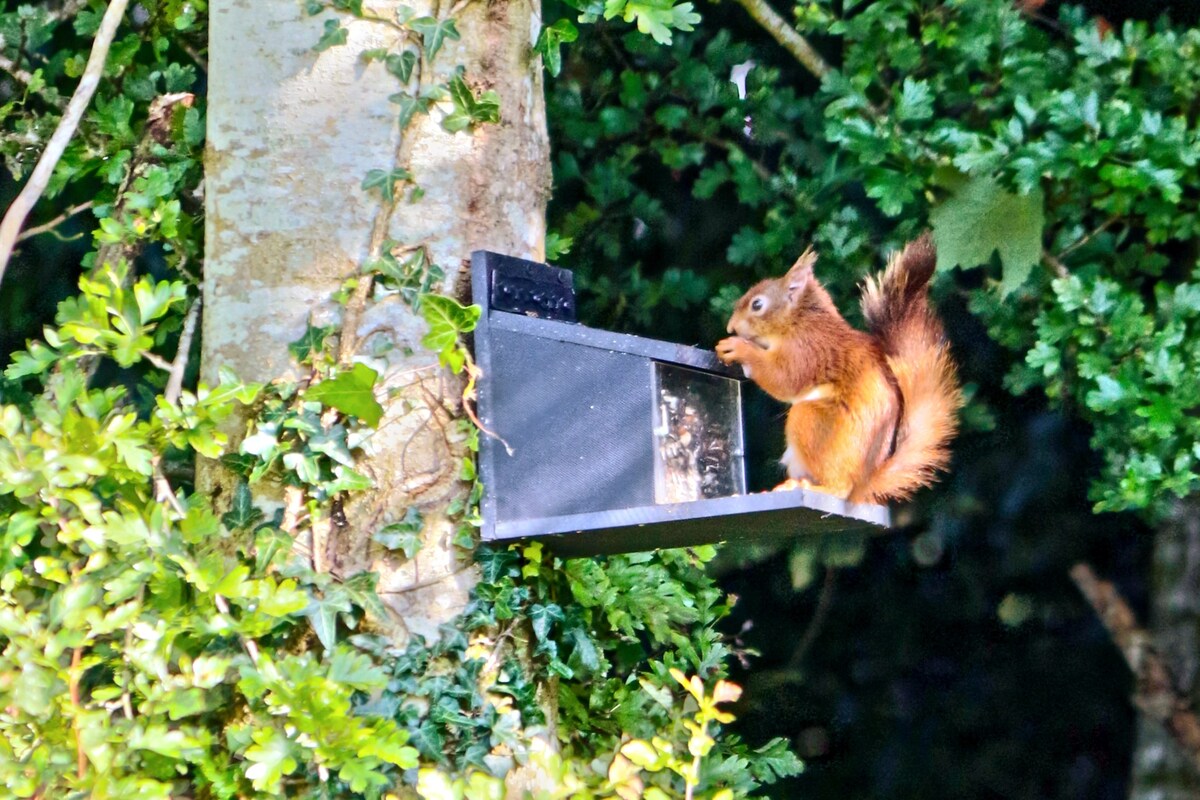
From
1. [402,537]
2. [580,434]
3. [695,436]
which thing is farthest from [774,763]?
[402,537]

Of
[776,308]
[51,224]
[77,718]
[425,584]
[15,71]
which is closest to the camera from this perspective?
[77,718]

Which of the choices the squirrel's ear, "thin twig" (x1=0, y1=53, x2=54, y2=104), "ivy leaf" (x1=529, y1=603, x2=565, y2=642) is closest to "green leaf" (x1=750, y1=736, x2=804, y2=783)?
"ivy leaf" (x1=529, y1=603, x2=565, y2=642)

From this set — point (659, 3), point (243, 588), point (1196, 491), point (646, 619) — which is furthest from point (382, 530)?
point (1196, 491)

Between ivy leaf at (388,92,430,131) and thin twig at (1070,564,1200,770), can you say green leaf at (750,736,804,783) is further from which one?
ivy leaf at (388,92,430,131)

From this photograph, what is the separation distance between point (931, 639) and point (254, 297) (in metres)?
1.61

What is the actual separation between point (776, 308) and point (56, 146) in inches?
40.5

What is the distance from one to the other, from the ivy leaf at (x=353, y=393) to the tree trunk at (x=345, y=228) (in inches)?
2.5

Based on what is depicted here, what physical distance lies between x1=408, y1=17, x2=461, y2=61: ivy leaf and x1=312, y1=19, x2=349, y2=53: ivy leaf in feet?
0.27

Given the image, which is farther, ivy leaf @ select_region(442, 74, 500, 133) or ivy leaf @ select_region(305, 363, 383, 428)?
ivy leaf @ select_region(442, 74, 500, 133)

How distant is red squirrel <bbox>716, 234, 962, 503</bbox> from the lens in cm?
189

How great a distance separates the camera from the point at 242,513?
154 centimetres

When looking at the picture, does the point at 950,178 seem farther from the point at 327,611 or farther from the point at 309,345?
the point at 327,611

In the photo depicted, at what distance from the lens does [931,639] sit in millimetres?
2637

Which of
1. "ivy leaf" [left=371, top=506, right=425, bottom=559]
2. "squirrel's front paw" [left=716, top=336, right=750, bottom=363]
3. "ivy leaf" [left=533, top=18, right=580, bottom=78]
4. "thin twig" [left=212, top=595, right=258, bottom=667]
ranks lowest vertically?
"thin twig" [left=212, top=595, right=258, bottom=667]
